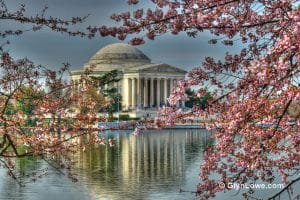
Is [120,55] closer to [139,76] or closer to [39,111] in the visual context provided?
[139,76]

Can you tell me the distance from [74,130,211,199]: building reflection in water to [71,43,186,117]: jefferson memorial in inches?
3425

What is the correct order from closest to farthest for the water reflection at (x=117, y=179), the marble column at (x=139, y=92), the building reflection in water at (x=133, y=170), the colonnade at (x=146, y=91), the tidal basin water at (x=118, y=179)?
the tidal basin water at (x=118, y=179) < the water reflection at (x=117, y=179) < the building reflection in water at (x=133, y=170) < the marble column at (x=139, y=92) < the colonnade at (x=146, y=91)

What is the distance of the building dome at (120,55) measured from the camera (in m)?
144

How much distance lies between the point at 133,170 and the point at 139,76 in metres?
103

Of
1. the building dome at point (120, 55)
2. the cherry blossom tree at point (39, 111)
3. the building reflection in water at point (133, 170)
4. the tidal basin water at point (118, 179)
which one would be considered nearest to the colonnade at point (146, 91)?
the building dome at point (120, 55)

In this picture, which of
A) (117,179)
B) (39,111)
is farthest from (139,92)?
(39,111)

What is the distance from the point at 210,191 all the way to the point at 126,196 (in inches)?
657

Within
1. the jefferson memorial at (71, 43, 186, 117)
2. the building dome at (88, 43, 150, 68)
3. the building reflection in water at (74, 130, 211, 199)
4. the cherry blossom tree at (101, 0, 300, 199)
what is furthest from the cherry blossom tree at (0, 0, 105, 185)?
the building dome at (88, 43, 150, 68)

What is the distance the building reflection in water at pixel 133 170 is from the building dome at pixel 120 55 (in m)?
96.1

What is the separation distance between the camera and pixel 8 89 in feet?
35.9

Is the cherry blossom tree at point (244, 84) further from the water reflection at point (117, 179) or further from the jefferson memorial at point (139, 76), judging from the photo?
the jefferson memorial at point (139, 76)

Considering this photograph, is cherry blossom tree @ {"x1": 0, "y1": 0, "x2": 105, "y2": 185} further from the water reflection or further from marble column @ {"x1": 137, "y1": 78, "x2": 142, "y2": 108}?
marble column @ {"x1": 137, "y1": 78, "x2": 142, "y2": 108}


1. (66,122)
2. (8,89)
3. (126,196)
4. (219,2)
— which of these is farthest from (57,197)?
(219,2)

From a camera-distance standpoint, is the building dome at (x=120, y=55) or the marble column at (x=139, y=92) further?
the building dome at (x=120, y=55)
